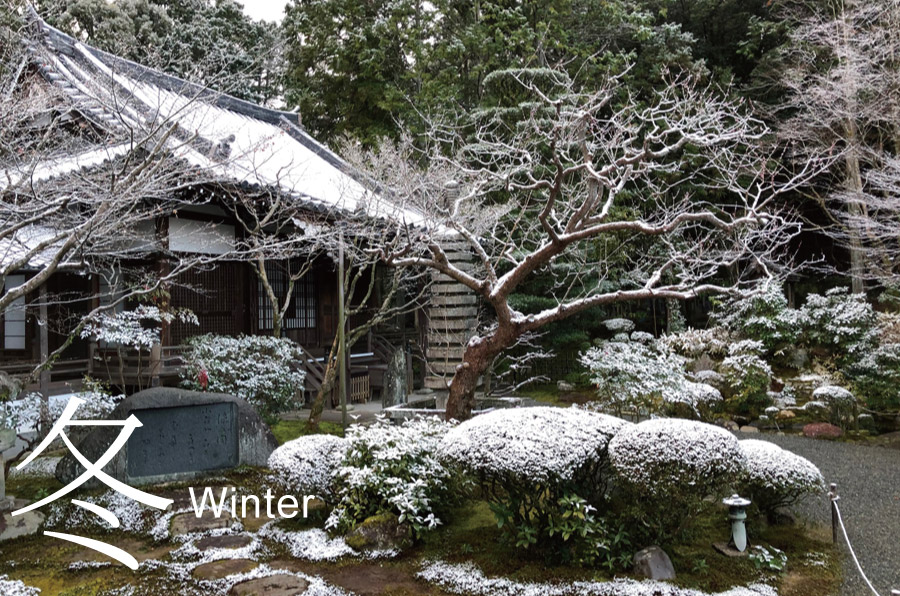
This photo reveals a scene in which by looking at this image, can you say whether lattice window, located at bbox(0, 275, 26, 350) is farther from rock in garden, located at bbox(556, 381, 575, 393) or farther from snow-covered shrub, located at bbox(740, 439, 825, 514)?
snow-covered shrub, located at bbox(740, 439, 825, 514)

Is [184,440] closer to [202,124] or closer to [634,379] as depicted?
[202,124]

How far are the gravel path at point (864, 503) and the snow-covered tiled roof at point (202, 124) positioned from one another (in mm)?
5531

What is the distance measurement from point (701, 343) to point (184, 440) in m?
10.9

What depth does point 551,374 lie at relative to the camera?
17.5 metres

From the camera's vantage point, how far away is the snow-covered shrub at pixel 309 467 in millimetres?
6078

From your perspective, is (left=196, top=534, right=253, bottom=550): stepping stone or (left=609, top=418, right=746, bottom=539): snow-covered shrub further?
(left=196, top=534, right=253, bottom=550): stepping stone

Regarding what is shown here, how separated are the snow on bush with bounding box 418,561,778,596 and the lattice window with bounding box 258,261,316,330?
9.21 meters

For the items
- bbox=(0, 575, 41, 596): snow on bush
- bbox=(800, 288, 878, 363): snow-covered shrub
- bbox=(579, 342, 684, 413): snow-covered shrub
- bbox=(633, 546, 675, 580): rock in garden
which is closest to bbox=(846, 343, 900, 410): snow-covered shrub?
bbox=(800, 288, 878, 363): snow-covered shrub

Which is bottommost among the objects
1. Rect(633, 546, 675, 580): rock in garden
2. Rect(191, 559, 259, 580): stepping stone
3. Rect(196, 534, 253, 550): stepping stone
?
Rect(191, 559, 259, 580): stepping stone

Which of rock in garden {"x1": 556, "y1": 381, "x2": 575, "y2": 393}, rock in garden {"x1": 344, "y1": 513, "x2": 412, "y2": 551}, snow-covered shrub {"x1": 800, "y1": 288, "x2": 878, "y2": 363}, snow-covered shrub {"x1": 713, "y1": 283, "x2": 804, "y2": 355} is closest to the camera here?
rock in garden {"x1": 344, "y1": 513, "x2": 412, "y2": 551}

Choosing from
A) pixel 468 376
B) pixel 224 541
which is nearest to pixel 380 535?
pixel 224 541

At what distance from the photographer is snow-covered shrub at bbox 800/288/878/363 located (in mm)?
11469

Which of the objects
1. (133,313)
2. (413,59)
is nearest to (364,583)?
(133,313)

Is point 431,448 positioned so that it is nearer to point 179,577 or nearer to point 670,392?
point 179,577
